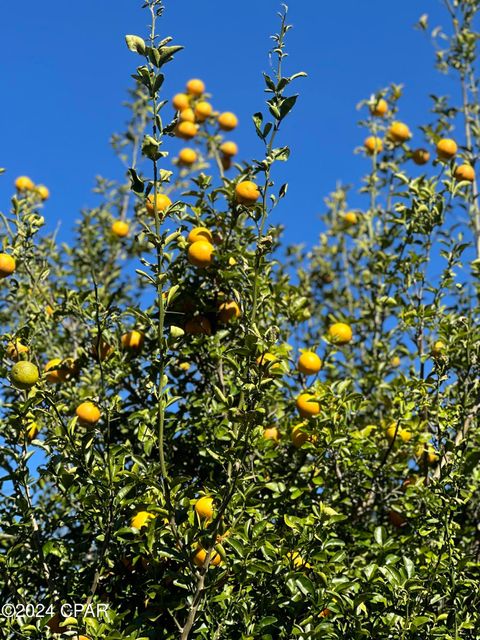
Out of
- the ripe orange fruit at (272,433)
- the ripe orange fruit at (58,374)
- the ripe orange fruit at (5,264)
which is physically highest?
the ripe orange fruit at (5,264)

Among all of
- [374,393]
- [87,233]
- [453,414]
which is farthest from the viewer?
[87,233]

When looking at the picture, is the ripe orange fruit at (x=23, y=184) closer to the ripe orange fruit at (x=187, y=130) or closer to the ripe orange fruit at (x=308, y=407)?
the ripe orange fruit at (x=187, y=130)

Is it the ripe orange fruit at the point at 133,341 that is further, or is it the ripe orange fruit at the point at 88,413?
the ripe orange fruit at the point at 133,341

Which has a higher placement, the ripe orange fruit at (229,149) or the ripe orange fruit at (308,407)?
the ripe orange fruit at (229,149)

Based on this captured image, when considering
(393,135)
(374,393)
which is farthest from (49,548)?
(393,135)

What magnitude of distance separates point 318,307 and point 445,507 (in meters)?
2.98

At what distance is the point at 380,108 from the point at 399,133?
31 centimetres

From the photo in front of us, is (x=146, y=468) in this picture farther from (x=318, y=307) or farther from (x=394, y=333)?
(x=318, y=307)

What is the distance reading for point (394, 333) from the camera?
389cm

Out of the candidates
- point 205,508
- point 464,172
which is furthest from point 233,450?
point 464,172

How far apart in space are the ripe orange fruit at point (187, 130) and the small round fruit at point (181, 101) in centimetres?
16

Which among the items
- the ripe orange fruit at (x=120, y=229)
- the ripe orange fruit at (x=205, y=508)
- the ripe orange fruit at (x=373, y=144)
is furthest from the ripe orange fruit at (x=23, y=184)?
the ripe orange fruit at (x=205, y=508)

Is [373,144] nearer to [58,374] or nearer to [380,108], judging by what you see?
[380,108]

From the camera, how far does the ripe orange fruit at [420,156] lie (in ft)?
14.0
